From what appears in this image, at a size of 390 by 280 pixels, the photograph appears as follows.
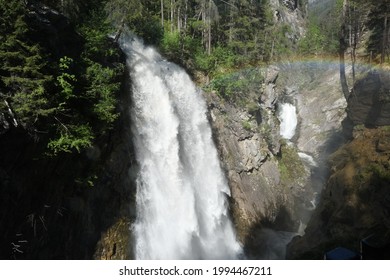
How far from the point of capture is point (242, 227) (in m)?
24.8

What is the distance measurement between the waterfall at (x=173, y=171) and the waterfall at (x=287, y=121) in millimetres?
19106

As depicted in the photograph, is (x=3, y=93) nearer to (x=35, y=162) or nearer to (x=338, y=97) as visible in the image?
(x=35, y=162)

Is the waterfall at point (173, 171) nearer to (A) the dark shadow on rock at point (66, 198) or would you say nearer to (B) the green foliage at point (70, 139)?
(A) the dark shadow on rock at point (66, 198)

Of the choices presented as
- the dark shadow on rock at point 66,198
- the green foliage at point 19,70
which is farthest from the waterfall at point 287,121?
the green foliage at point 19,70

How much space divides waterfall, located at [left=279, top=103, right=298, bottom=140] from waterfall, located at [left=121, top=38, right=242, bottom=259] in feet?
62.7

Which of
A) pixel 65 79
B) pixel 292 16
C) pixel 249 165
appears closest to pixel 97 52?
pixel 65 79

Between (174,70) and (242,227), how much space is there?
1203 centimetres

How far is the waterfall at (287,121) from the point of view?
140 ft

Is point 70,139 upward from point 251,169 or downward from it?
downward

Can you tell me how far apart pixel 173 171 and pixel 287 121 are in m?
26.5

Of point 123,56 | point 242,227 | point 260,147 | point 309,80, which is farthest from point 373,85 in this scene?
point 309,80

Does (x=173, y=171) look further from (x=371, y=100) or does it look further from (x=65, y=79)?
(x=371, y=100)

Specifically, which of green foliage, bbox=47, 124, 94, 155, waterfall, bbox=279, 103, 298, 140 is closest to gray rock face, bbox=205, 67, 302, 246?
waterfall, bbox=279, 103, 298, 140

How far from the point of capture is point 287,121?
144 feet
